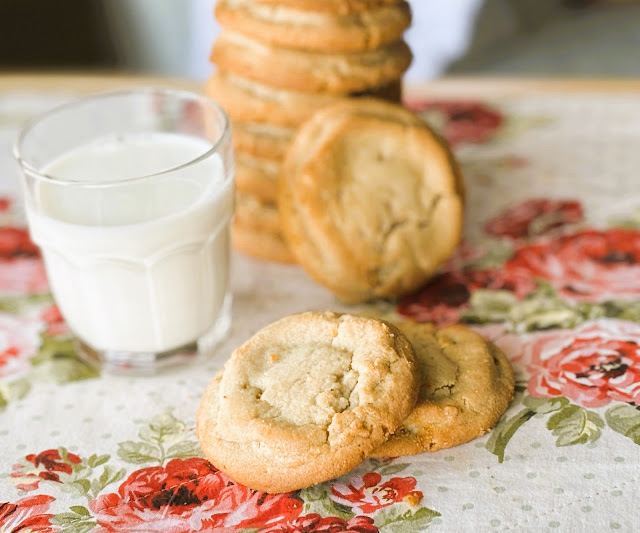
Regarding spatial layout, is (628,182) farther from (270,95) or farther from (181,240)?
(181,240)

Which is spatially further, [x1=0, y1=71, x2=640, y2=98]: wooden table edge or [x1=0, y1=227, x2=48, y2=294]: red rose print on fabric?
[x1=0, y1=71, x2=640, y2=98]: wooden table edge

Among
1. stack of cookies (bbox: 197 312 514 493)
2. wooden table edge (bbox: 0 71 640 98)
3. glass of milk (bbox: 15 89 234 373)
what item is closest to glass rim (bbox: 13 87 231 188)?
glass of milk (bbox: 15 89 234 373)

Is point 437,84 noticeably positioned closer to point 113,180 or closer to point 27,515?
point 113,180

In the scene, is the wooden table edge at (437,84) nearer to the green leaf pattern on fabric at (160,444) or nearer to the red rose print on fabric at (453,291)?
the red rose print on fabric at (453,291)

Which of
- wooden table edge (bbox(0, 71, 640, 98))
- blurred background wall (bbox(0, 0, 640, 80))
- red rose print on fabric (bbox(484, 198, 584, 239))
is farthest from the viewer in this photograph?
blurred background wall (bbox(0, 0, 640, 80))

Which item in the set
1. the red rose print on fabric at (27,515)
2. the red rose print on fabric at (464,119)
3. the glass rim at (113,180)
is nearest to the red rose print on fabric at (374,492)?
the red rose print on fabric at (27,515)

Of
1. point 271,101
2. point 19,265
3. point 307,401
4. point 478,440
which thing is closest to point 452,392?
point 478,440

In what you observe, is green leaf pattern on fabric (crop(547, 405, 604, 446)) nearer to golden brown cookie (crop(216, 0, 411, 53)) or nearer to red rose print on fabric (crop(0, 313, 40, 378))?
golden brown cookie (crop(216, 0, 411, 53))
